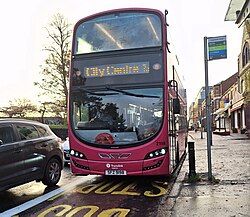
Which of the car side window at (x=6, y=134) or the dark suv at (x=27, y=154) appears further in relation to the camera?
the car side window at (x=6, y=134)

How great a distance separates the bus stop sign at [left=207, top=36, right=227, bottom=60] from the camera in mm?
9735

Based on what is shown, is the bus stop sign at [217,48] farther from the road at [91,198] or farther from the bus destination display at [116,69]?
the road at [91,198]

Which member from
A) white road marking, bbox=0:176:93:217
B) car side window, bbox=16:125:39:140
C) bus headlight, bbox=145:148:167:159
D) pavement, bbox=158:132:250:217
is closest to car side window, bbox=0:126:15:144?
car side window, bbox=16:125:39:140

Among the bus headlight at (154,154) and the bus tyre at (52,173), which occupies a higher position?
the bus headlight at (154,154)

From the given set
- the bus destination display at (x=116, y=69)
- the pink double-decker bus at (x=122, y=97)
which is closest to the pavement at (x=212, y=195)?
the pink double-decker bus at (x=122, y=97)

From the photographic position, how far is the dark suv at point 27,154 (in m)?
7.69

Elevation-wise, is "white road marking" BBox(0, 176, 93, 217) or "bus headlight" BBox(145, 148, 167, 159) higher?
"bus headlight" BBox(145, 148, 167, 159)

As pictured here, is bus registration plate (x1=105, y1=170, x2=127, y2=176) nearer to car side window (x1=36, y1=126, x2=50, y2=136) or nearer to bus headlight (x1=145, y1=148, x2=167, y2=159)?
bus headlight (x1=145, y1=148, x2=167, y2=159)

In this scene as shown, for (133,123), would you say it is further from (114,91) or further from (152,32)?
(152,32)

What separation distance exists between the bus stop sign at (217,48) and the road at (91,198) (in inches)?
144

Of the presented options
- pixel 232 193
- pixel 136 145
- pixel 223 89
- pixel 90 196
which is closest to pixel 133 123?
pixel 136 145

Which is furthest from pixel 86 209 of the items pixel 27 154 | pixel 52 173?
pixel 52 173

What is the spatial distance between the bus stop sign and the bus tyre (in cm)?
512

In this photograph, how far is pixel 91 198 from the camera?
790 centimetres
